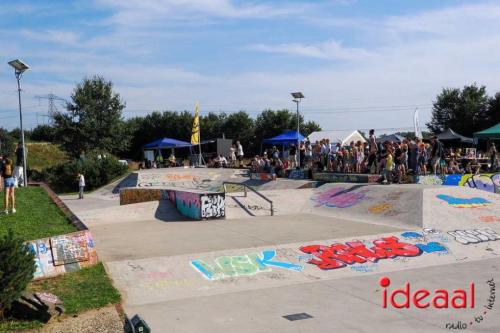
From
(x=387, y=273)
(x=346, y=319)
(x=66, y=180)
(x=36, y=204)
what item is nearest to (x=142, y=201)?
(x=36, y=204)

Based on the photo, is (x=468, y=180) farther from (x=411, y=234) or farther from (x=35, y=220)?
(x=35, y=220)

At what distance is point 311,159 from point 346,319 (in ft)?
59.6

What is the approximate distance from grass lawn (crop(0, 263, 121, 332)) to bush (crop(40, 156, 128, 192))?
88.8 ft

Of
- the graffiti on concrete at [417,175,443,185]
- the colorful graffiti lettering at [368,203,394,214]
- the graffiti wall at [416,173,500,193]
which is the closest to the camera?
the colorful graffiti lettering at [368,203,394,214]

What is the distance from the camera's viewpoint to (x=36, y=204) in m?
15.1

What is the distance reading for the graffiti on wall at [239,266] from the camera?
968cm

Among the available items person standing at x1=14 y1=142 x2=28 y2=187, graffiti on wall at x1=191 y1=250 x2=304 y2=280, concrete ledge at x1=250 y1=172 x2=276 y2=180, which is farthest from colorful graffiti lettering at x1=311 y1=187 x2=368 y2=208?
person standing at x1=14 y1=142 x2=28 y2=187

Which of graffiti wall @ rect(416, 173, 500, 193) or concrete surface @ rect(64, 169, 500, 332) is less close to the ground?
graffiti wall @ rect(416, 173, 500, 193)

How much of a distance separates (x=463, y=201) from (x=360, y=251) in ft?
21.7

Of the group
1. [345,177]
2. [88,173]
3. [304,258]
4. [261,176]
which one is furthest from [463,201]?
[88,173]

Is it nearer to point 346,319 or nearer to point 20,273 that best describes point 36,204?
point 20,273

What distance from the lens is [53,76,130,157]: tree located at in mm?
42500

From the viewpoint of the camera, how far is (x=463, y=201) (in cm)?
1619

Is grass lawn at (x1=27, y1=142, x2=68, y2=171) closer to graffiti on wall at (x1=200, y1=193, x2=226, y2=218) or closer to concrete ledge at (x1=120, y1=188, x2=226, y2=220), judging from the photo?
concrete ledge at (x1=120, y1=188, x2=226, y2=220)
